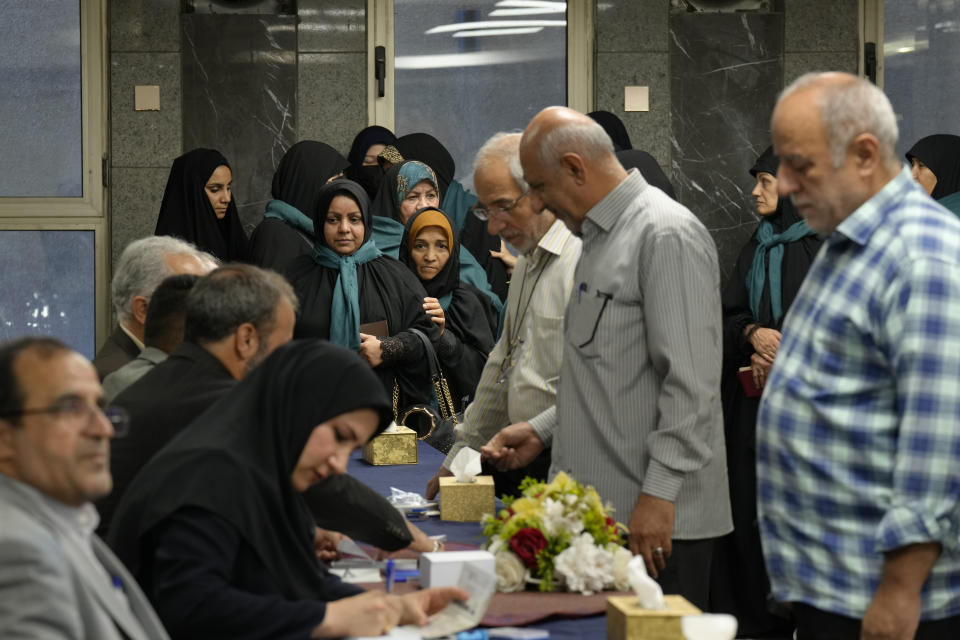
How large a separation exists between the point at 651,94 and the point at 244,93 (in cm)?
244

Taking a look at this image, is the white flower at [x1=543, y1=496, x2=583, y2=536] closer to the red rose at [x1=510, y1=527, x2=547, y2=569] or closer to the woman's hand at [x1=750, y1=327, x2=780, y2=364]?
the red rose at [x1=510, y1=527, x2=547, y2=569]

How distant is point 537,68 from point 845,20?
1.92 meters

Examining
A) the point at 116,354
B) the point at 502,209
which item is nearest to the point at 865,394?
the point at 502,209

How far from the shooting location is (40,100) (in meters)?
7.41

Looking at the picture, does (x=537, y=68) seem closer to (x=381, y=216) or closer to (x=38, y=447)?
(x=381, y=216)

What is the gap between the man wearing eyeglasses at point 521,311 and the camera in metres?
3.49

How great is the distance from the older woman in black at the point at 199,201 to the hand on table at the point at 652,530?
4.32 metres

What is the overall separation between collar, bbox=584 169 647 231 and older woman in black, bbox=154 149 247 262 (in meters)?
4.03

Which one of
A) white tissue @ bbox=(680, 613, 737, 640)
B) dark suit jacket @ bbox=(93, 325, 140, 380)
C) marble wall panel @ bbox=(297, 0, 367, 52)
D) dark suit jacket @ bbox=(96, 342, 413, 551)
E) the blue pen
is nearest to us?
white tissue @ bbox=(680, 613, 737, 640)

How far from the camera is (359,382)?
87.3 inches

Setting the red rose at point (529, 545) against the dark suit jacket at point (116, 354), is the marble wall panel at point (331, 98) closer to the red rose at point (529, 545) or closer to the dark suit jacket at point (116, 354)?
the dark suit jacket at point (116, 354)

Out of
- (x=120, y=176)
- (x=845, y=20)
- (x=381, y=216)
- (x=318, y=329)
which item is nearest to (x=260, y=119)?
(x=120, y=176)

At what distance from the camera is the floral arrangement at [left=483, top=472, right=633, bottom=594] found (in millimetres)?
2486

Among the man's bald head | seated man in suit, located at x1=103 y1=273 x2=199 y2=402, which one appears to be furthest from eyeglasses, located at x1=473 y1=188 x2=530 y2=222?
seated man in suit, located at x1=103 y1=273 x2=199 y2=402
